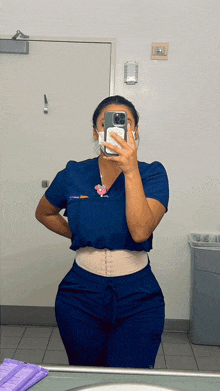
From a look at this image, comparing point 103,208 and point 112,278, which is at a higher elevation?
point 103,208

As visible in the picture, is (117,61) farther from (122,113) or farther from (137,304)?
(137,304)

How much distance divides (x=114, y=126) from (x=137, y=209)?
0.85 ft

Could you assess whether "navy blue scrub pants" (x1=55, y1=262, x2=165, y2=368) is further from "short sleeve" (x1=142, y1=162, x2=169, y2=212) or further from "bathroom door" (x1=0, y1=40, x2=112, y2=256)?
"bathroom door" (x1=0, y1=40, x2=112, y2=256)

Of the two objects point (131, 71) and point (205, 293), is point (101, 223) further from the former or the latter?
point (131, 71)

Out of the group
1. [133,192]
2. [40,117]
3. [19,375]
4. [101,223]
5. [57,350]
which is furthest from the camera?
[40,117]

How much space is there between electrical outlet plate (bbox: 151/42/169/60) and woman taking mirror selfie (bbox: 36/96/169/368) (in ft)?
5.28

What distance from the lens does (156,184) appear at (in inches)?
46.4

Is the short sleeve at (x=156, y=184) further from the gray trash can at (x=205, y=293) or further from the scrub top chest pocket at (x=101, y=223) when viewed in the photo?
the gray trash can at (x=205, y=293)

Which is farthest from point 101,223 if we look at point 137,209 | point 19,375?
point 19,375

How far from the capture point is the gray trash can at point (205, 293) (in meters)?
2.58

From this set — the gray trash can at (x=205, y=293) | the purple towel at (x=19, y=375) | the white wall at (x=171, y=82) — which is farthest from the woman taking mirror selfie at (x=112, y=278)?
the white wall at (x=171, y=82)

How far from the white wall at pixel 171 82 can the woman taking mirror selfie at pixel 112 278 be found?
156 cm

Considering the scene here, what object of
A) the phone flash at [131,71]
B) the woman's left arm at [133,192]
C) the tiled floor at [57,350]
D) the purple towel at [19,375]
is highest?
the phone flash at [131,71]

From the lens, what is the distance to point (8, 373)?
74 centimetres
